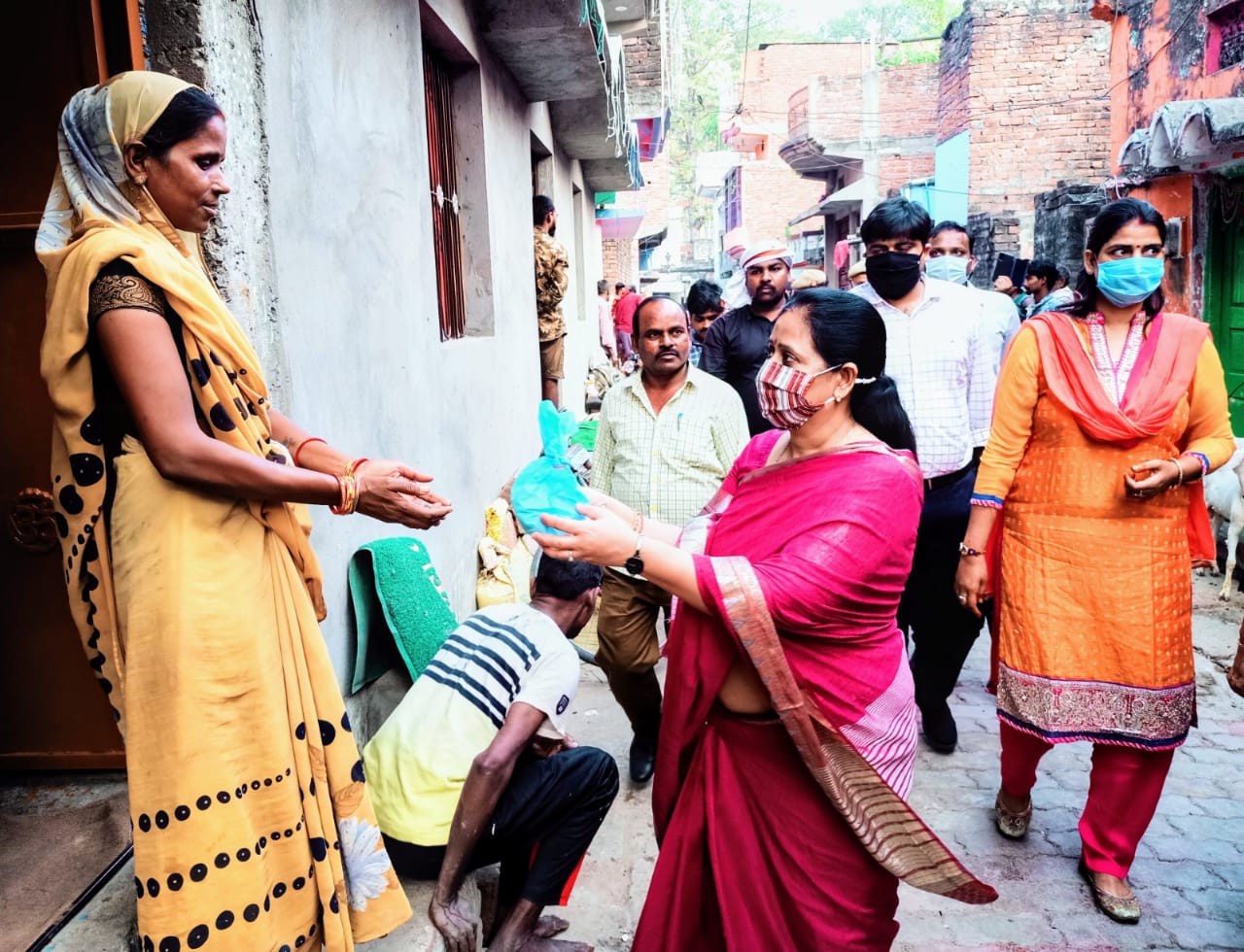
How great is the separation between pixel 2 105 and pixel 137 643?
4.93ft

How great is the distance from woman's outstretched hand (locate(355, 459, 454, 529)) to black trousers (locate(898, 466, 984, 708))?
2.61 metres

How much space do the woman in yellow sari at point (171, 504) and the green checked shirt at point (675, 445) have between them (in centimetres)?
202

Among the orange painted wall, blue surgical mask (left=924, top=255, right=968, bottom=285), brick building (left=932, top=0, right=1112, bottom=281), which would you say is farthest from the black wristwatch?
brick building (left=932, top=0, right=1112, bottom=281)

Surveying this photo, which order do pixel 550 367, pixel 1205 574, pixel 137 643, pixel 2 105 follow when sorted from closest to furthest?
1. pixel 137 643
2. pixel 2 105
3. pixel 1205 574
4. pixel 550 367

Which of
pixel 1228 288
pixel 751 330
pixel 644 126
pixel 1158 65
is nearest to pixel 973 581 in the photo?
pixel 751 330

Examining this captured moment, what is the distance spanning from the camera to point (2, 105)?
235 centimetres

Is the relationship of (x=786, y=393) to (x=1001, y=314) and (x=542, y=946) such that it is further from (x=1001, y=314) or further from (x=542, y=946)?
(x=1001, y=314)

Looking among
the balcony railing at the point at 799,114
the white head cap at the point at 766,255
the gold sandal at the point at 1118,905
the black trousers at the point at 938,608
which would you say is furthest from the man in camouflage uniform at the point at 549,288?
the balcony railing at the point at 799,114

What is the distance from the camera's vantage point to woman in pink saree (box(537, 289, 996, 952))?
1.96 meters

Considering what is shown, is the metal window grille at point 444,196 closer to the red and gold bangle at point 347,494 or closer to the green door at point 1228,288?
the red and gold bangle at point 347,494

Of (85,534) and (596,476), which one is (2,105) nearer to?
(85,534)

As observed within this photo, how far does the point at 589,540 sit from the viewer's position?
6.03 ft

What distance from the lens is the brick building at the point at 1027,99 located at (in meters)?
16.5

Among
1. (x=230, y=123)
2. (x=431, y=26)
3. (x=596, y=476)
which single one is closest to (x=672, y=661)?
(x=230, y=123)
